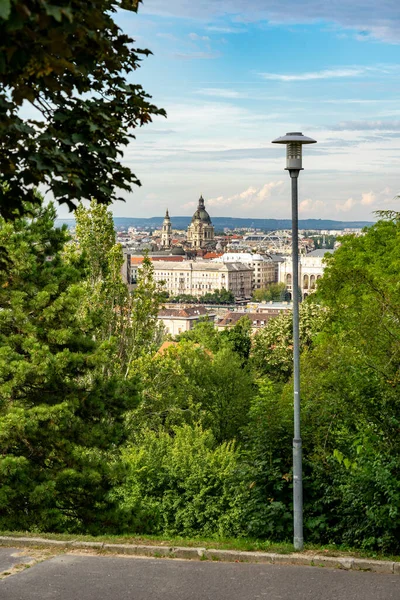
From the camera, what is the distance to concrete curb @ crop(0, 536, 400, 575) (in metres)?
9.62

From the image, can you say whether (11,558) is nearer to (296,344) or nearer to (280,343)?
(296,344)

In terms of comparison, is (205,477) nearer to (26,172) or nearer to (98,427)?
(98,427)

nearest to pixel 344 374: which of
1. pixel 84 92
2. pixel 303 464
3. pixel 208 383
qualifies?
pixel 303 464

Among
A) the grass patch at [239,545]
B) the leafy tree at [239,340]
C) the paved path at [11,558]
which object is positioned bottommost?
the leafy tree at [239,340]

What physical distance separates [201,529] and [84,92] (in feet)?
43.4

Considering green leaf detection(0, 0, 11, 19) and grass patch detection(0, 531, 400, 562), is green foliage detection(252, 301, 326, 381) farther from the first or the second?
green leaf detection(0, 0, 11, 19)

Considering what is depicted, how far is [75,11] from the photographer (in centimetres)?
462

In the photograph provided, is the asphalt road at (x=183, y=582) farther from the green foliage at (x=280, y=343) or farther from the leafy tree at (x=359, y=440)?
the green foliage at (x=280, y=343)

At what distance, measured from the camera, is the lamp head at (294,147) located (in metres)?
11.3

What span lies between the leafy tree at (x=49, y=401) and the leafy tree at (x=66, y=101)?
33.2 feet

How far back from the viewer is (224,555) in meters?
10.0

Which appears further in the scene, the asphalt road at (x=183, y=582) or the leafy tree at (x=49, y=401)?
the leafy tree at (x=49, y=401)

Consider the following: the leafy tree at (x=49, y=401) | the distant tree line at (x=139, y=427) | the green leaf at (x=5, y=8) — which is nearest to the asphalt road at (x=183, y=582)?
the distant tree line at (x=139, y=427)

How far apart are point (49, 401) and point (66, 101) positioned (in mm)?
11472
